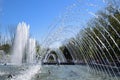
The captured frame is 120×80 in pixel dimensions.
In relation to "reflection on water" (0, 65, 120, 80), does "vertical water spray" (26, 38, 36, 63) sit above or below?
above

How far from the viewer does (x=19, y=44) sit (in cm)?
5688

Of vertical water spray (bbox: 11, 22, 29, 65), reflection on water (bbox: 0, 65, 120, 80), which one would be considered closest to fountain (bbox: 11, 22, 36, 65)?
vertical water spray (bbox: 11, 22, 29, 65)

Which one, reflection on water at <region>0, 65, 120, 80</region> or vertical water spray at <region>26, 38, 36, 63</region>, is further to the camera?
vertical water spray at <region>26, 38, 36, 63</region>

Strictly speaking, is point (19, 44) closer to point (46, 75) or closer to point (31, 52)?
point (31, 52)

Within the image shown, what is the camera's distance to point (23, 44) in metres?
57.6

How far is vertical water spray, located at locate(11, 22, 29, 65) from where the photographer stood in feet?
183

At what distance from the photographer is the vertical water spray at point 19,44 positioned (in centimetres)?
5591

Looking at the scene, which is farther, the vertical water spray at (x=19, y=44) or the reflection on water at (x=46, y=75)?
the vertical water spray at (x=19, y=44)

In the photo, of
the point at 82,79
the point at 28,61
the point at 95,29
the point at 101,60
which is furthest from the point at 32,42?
the point at 82,79

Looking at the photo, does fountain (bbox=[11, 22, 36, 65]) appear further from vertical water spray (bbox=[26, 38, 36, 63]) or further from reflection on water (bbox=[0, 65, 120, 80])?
reflection on water (bbox=[0, 65, 120, 80])

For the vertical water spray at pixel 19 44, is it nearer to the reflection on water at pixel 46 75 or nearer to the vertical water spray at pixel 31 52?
the vertical water spray at pixel 31 52

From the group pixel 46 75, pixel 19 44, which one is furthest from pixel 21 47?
pixel 46 75

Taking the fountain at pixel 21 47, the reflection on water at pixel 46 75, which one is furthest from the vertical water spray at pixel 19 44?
the reflection on water at pixel 46 75

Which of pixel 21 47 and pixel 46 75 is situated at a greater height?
pixel 21 47
